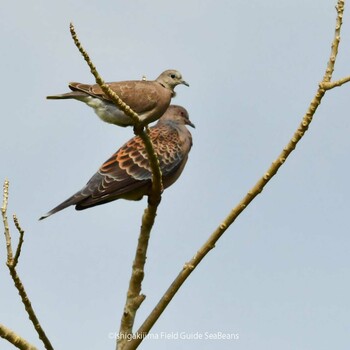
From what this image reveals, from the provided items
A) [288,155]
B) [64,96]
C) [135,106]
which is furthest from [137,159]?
[288,155]

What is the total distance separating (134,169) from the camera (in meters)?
8.27

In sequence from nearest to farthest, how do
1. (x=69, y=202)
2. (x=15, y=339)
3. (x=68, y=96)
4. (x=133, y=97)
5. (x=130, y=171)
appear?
(x=15, y=339), (x=68, y=96), (x=133, y=97), (x=69, y=202), (x=130, y=171)

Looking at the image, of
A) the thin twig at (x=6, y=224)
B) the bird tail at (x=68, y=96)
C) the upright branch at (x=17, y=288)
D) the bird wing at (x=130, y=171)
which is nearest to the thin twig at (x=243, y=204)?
the upright branch at (x=17, y=288)

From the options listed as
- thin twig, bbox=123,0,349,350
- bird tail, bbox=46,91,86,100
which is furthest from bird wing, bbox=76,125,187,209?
thin twig, bbox=123,0,349,350

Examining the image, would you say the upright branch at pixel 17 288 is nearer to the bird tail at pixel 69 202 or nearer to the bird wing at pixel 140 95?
the bird tail at pixel 69 202

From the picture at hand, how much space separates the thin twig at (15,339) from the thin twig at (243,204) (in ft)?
2.40

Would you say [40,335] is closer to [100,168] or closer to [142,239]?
[142,239]

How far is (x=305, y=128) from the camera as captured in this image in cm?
466

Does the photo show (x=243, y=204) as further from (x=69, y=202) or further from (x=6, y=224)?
(x=69, y=202)

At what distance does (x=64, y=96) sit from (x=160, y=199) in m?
1.20

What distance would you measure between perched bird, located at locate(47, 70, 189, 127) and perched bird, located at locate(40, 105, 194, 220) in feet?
2.51

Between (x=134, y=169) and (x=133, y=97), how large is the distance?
4.79 ft

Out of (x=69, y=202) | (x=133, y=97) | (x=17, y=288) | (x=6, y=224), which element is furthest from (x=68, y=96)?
(x=17, y=288)

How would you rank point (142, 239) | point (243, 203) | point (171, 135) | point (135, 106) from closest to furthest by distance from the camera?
point (243, 203) < point (142, 239) < point (135, 106) < point (171, 135)
